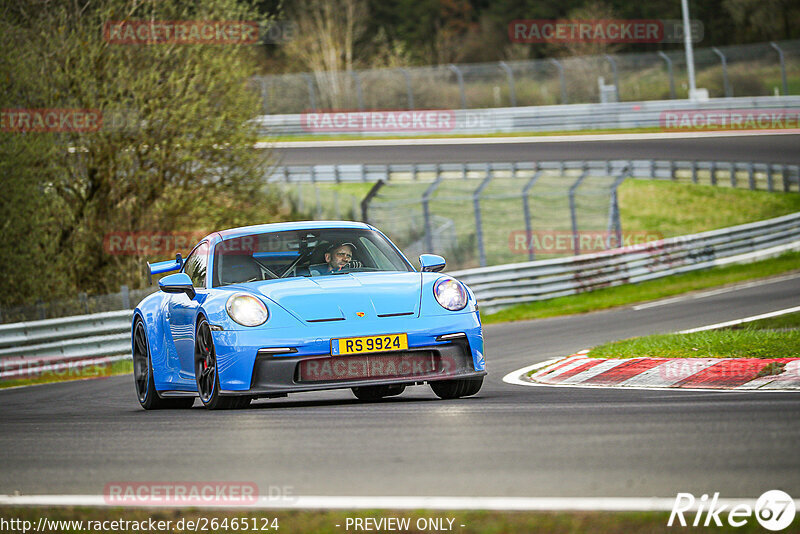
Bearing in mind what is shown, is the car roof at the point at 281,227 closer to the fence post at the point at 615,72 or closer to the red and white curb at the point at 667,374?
the red and white curb at the point at 667,374

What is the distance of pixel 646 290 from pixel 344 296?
16722 millimetres

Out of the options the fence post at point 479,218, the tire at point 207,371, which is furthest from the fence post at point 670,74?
the tire at point 207,371

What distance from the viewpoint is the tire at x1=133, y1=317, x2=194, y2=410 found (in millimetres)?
10156

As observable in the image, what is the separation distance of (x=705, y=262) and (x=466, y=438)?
68.7 feet

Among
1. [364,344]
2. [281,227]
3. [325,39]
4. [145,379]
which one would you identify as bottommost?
[145,379]

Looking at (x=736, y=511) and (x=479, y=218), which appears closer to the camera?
(x=736, y=511)

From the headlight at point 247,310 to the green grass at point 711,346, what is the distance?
391cm

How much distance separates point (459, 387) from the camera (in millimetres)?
8938

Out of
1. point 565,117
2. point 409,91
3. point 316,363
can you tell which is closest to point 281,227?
point 316,363

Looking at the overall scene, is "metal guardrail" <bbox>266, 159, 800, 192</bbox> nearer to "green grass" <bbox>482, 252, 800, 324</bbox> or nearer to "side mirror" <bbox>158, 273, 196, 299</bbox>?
"green grass" <bbox>482, 252, 800, 324</bbox>

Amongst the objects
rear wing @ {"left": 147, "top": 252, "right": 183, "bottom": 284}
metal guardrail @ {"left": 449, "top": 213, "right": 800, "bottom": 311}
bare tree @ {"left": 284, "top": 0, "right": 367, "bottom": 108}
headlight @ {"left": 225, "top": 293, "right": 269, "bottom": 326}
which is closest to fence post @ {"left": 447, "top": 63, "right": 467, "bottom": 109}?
bare tree @ {"left": 284, "top": 0, "right": 367, "bottom": 108}

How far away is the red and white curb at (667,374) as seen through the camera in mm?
8620

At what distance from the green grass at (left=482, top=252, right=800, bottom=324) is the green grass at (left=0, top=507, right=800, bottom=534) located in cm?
1735

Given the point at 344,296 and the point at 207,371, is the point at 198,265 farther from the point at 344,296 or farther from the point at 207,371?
the point at 344,296
